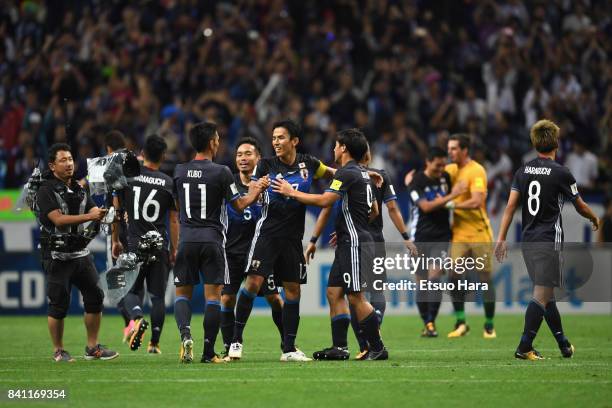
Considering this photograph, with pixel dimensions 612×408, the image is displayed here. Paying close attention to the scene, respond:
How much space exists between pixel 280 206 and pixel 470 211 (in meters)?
5.28

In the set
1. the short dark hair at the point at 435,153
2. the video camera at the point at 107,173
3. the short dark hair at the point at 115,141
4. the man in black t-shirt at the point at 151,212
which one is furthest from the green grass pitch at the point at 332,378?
the short dark hair at the point at 435,153

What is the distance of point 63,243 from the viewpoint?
39.2ft

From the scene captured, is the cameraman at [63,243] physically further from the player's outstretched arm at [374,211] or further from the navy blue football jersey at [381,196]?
the navy blue football jersey at [381,196]

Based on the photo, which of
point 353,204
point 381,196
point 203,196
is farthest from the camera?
point 381,196

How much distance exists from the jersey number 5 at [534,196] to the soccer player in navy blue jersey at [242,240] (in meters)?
2.91

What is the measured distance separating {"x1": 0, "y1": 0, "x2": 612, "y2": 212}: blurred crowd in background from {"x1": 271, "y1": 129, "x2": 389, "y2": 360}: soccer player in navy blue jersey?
9.55m

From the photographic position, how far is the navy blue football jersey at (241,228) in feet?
41.9

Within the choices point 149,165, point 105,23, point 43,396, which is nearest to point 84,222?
point 149,165

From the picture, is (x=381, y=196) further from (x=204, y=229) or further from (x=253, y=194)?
(x=204, y=229)

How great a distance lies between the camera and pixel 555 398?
8.89 m

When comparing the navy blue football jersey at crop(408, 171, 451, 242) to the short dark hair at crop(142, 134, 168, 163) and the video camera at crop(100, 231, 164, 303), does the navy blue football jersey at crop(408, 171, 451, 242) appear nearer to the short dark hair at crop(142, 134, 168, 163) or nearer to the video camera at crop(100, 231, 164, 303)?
the short dark hair at crop(142, 134, 168, 163)

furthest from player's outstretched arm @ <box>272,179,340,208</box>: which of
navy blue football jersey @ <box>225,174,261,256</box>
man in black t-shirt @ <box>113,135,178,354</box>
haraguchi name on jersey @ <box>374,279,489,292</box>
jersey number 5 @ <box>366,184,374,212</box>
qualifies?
haraguchi name on jersey @ <box>374,279,489,292</box>

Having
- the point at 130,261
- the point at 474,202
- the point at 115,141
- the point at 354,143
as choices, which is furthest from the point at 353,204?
the point at 474,202

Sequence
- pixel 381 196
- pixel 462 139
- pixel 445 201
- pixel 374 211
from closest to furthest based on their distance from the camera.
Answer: pixel 374 211 < pixel 381 196 < pixel 445 201 < pixel 462 139
